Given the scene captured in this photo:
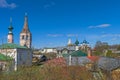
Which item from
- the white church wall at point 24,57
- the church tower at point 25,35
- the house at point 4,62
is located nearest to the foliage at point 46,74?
the house at point 4,62

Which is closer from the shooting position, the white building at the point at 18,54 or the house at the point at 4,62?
the house at the point at 4,62

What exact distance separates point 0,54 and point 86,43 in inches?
2581

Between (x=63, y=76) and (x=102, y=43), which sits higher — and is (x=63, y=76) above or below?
below

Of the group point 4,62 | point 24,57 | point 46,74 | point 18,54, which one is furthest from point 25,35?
point 46,74

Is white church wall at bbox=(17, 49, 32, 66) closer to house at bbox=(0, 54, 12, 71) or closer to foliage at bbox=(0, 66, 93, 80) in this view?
house at bbox=(0, 54, 12, 71)

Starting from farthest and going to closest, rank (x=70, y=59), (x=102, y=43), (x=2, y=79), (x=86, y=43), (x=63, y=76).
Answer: (x=86, y=43) < (x=102, y=43) < (x=70, y=59) < (x=63, y=76) < (x=2, y=79)

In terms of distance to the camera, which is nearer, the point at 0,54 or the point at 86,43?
the point at 0,54

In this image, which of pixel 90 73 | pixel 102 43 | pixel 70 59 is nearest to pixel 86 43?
pixel 102 43

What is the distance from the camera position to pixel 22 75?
57.9ft

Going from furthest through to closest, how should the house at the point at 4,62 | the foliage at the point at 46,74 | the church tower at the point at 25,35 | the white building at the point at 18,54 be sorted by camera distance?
the church tower at the point at 25,35 → the white building at the point at 18,54 → the house at the point at 4,62 → the foliage at the point at 46,74

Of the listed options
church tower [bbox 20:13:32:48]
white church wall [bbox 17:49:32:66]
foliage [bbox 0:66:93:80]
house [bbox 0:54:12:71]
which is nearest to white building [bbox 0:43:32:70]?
white church wall [bbox 17:49:32:66]

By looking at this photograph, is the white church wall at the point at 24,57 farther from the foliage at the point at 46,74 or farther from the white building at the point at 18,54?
the foliage at the point at 46,74

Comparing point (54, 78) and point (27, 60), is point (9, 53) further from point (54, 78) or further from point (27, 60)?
point (54, 78)

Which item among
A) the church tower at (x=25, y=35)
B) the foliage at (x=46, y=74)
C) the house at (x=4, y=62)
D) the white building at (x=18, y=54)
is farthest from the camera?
the church tower at (x=25, y=35)
